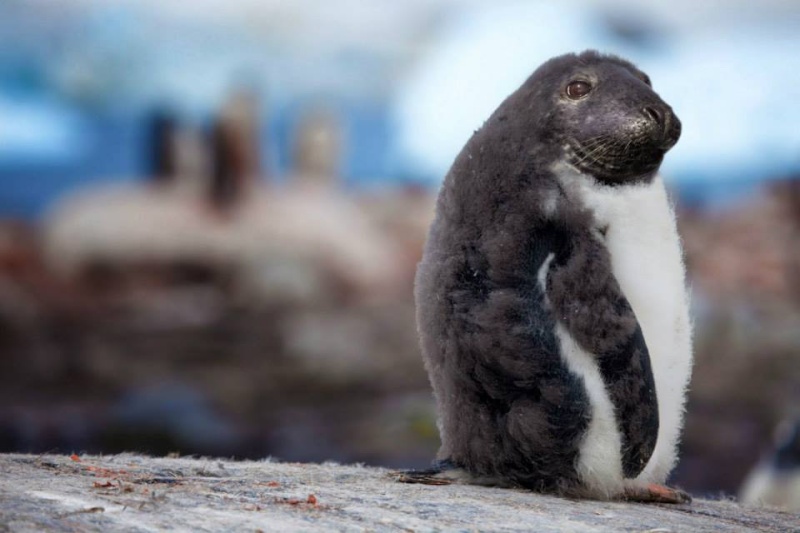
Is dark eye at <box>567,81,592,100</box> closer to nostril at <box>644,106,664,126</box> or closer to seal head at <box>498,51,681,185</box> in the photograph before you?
seal head at <box>498,51,681,185</box>

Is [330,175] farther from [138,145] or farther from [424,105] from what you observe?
[138,145]

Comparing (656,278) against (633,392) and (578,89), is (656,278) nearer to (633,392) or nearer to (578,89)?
(633,392)

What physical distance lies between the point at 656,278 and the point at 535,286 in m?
0.44

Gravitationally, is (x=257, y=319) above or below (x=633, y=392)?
above

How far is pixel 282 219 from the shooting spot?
9820 millimetres

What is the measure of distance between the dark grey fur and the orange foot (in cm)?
13

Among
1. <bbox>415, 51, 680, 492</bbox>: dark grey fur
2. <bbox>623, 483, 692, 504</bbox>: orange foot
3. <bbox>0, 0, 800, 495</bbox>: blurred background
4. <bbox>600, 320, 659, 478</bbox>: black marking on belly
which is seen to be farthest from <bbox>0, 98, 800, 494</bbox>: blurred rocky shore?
<bbox>600, 320, 659, 478</bbox>: black marking on belly

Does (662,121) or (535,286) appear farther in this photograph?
(662,121)

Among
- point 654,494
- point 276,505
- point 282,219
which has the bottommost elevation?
point 276,505

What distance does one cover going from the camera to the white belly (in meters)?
3.06

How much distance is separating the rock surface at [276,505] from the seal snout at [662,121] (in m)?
1.12

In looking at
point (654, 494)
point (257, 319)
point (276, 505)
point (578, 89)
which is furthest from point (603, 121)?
point (257, 319)

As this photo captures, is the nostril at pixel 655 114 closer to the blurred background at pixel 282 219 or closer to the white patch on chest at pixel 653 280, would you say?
the white patch on chest at pixel 653 280

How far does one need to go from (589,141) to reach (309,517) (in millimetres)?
1410
